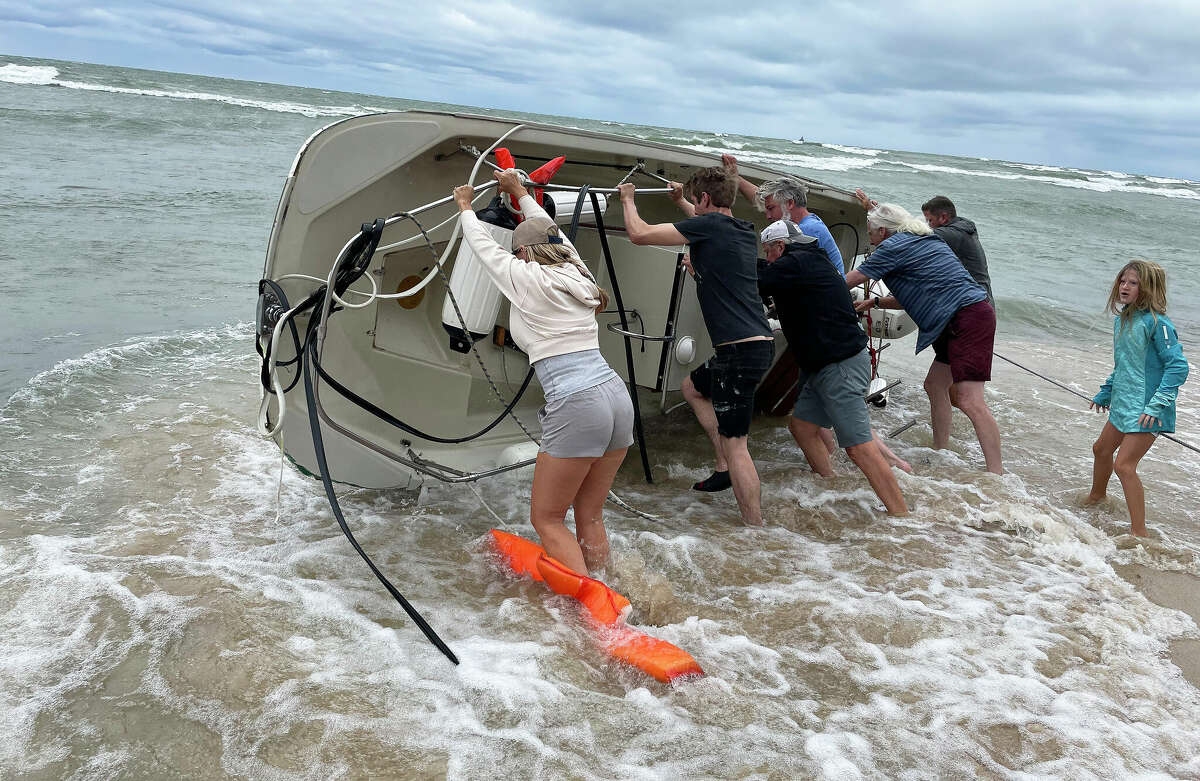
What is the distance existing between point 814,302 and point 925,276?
3.81ft

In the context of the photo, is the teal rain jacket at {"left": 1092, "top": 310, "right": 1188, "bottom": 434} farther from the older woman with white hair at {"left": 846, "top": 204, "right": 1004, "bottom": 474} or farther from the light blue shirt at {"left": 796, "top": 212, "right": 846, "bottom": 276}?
the light blue shirt at {"left": 796, "top": 212, "right": 846, "bottom": 276}

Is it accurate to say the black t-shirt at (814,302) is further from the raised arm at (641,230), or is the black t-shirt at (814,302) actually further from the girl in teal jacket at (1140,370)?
the girl in teal jacket at (1140,370)

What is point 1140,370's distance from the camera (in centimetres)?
464

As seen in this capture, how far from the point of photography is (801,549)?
4.42m

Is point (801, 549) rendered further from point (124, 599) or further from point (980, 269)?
point (124, 599)

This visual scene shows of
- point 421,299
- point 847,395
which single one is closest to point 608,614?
point 847,395

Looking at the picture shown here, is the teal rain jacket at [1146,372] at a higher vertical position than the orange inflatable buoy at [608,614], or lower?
higher

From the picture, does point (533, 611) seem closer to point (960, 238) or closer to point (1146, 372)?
point (1146, 372)

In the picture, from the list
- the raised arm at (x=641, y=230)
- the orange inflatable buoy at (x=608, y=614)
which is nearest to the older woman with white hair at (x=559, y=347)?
the orange inflatable buoy at (x=608, y=614)

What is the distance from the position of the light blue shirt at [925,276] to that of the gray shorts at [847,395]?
824 millimetres

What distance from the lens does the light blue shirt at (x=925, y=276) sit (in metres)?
5.22

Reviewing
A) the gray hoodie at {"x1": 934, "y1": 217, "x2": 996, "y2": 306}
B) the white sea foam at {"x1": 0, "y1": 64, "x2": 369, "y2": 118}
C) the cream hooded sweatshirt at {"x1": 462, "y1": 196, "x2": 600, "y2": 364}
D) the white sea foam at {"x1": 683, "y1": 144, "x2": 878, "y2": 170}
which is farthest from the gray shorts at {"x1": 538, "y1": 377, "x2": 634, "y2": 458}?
the white sea foam at {"x1": 683, "y1": 144, "x2": 878, "y2": 170}

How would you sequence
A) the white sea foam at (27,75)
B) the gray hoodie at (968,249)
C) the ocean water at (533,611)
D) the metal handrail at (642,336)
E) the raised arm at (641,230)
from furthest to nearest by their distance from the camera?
1. the white sea foam at (27,75)
2. the gray hoodie at (968,249)
3. the metal handrail at (642,336)
4. the raised arm at (641,230)
5. the ocean water at (533,611)

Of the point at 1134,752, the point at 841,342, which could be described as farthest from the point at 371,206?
the point at 1134,752
